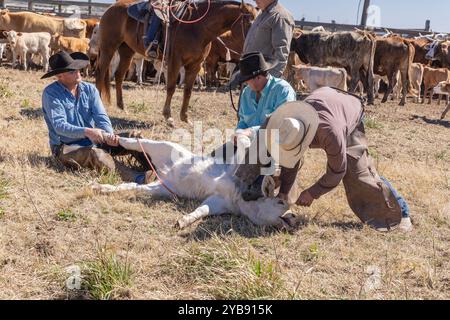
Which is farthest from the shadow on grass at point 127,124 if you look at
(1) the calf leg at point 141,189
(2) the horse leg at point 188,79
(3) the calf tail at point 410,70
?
(3) the calf tail at point 410,70

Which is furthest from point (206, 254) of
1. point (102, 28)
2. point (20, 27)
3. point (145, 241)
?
point (20, 27)

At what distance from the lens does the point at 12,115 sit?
8.67 meters

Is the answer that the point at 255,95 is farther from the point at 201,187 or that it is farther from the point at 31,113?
the point at 31,113

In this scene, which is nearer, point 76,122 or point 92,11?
point 76,122

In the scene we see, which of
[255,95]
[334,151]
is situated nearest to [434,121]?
[255,95]

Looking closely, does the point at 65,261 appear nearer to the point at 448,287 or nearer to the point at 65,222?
the point at 65,222

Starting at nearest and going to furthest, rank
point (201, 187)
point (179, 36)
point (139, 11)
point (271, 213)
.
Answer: point (271, 213)
point (201, 187)
point (179, 36)
point (139, 11)

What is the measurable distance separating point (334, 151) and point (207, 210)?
1.20m

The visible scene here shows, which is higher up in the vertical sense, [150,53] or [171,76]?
A: [150,53]

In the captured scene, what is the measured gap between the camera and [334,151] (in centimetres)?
440

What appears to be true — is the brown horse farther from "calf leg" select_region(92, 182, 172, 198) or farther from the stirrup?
"calf leg" select_region(92, 182, 172, 198)
